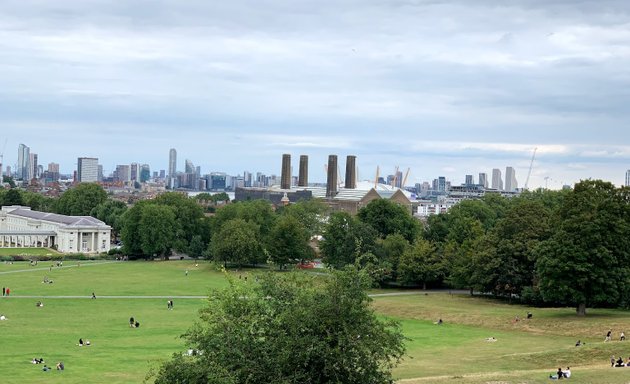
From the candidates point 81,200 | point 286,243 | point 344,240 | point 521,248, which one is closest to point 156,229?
point 286,243

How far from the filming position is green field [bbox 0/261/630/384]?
47.1m

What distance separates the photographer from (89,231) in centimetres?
15650

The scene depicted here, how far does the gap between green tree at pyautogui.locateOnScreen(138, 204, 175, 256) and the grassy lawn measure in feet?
69.9

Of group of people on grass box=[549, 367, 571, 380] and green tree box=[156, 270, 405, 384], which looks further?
group of people on grass box=[549, 367, 571, 380]

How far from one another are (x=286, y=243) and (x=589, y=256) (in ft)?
172

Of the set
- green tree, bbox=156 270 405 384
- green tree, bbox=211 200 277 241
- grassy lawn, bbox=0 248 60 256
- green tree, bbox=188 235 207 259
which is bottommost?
grassy lawn, bbox=0 248 60 256

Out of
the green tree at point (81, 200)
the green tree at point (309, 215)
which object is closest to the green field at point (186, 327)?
the green tree at point (309, 215)

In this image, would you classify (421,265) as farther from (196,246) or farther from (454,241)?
(196,246)

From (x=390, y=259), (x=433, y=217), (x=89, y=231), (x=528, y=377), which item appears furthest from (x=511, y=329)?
(x=89, y=231)

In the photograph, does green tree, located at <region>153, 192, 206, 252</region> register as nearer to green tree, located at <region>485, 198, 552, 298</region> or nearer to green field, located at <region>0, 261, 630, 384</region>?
green field, located at <region>0, 261, 630, 384</region>

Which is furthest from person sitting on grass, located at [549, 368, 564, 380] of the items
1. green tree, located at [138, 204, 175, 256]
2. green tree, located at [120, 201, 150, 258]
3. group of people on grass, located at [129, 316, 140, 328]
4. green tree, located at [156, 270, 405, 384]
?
green tree, located at [120, 201, 150, 258]

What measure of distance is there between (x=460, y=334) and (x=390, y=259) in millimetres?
34677

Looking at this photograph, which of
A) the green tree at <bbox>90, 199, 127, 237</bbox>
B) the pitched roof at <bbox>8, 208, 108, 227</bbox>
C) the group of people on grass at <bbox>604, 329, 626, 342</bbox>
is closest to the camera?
the group of people on grass at <bbox>604, 329, 626, 342</bbox>

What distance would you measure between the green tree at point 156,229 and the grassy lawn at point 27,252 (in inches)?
839
